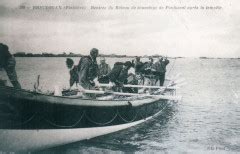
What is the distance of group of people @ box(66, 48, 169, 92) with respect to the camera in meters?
3.45

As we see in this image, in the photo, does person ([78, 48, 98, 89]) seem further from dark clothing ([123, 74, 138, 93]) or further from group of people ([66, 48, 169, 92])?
dark clothing ([123, 74, 138, 93])

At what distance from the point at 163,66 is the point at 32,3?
1.50m

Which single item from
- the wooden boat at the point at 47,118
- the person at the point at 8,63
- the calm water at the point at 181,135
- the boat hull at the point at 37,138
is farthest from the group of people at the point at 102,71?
the boat hull at the point at 37,138

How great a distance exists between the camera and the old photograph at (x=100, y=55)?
3195 mm

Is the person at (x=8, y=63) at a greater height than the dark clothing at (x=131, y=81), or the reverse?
the person at (x=8, y=63)

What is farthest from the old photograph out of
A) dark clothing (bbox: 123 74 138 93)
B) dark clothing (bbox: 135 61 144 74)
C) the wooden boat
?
dark clothing (bbox: 135 61 144 74)

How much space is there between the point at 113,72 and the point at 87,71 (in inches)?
13.0

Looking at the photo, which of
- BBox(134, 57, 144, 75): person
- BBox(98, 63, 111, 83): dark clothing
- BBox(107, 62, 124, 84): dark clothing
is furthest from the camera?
BBox(134, 57, 144, 75): person

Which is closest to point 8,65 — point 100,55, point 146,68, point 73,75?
point 73,75

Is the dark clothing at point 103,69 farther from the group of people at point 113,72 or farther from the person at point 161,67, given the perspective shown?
the person at point 161,67

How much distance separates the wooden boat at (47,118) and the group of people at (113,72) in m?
0.30

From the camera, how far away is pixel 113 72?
3.68 metres

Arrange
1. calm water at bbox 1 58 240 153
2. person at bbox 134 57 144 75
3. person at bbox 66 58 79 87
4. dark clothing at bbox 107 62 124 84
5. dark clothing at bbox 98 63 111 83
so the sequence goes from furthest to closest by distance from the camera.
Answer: person at bbox 134 57 144 75 → dark clothing at bbox 98 63 111 83 → dark clothing at bbox 107 62 124 84 → person at bbox 66 58 79 87 → calm water at bbox 1 58 240 153

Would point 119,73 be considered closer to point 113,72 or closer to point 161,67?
point 113,72
